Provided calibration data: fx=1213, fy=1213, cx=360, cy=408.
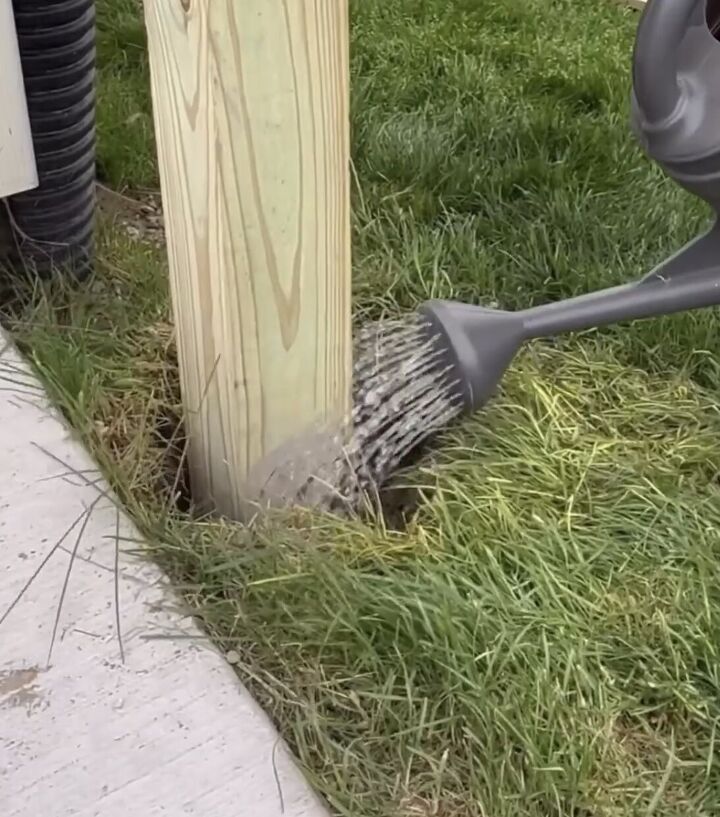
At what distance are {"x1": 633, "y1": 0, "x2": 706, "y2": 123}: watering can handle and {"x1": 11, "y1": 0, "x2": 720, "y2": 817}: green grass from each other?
45 cm

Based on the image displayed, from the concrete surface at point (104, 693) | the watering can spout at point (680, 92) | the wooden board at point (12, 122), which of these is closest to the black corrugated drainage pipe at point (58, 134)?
the wooden board at point (12, 122)

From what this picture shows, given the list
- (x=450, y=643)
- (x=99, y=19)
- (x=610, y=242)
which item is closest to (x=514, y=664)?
(x=450, y=643)

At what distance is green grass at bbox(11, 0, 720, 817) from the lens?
1.22 metres

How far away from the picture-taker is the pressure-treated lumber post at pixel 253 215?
112cm

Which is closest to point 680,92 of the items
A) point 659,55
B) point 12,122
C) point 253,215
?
point 659,55

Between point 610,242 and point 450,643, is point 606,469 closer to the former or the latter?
point 450,643

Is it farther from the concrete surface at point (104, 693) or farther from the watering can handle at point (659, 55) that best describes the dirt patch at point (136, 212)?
the watering can handle at point (659, 55)

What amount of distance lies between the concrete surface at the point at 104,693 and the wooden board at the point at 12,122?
46 centimetres

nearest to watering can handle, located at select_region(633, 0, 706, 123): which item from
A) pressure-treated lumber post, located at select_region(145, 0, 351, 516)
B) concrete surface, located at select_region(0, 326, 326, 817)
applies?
pressure-treated lumber post, located at select_region(145, 0, 351, 516)

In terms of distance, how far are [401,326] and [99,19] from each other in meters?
1.39

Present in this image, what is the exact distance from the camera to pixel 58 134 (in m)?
1.74

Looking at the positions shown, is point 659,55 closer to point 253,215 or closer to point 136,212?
point 253,215

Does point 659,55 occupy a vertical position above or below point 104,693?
above

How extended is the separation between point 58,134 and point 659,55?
0.87 meters
